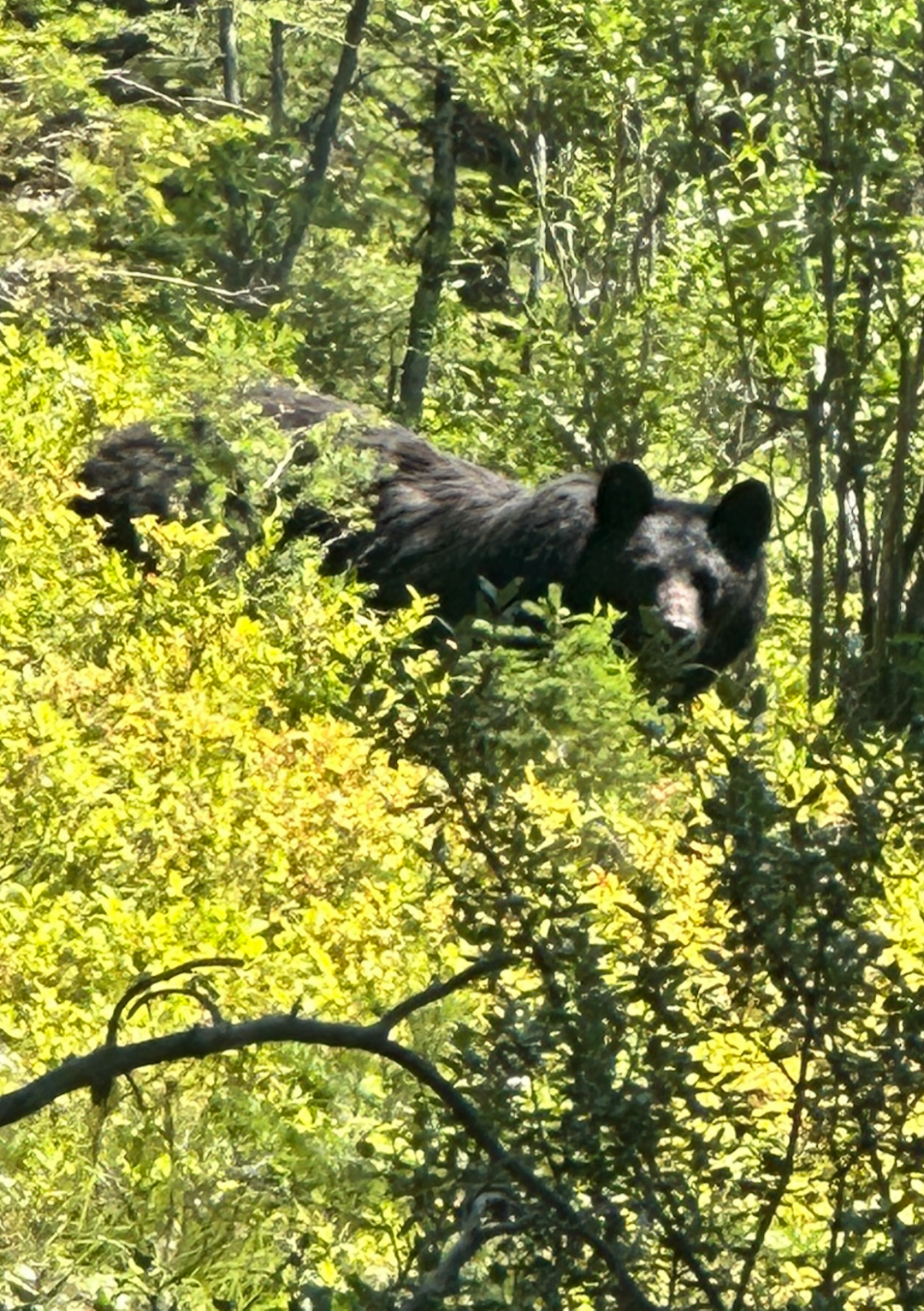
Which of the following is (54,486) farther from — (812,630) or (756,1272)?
(756,1272)

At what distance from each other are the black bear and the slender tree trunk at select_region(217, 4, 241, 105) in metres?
4.57

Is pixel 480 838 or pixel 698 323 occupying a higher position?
pixel 698 323

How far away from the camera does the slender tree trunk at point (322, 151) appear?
47.3ft

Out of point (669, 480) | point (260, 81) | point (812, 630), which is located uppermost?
point (260, 81)

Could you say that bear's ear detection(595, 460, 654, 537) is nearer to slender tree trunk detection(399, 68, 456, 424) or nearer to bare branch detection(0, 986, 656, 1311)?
slender tree trunk detection(399, 68, 456, 424)

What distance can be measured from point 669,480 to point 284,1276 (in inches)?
321

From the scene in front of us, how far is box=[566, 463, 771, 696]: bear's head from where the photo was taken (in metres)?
10.3

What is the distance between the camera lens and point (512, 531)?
10.6 m

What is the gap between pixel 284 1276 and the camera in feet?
14.2

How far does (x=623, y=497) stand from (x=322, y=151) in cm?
522

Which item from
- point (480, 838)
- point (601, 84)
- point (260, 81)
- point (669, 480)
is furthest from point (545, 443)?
point (480, 838)

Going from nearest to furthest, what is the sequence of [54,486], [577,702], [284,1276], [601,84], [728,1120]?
[728,1120], [284,1276], [577,702], [54,486], [601,84]

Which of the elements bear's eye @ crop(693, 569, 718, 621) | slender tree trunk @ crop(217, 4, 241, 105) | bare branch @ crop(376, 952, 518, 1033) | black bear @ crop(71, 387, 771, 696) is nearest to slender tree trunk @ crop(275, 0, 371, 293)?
slender tree trunk @ crop(217, 4, 241, 105)

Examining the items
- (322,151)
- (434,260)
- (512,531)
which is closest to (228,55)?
(322,151)
